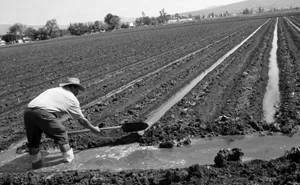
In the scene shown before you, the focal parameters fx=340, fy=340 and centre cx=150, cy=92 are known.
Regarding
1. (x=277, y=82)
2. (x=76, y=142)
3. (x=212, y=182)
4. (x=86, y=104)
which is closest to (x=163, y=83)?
(x=86, y=104)

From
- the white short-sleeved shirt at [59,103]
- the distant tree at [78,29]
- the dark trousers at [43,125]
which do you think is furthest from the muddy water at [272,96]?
the distant tree at [78,29]

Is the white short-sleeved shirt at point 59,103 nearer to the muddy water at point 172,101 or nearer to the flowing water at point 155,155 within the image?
the flowing water at point 155,155

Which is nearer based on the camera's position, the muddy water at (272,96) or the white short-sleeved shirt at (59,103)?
the white short-sleeved shirt at (59,103)

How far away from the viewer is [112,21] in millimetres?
119938

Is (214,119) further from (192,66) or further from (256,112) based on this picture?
(192,66)

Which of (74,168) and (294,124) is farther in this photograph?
(294,124)

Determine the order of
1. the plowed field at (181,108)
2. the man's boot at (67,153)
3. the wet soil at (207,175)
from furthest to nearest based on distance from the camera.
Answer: the man's boot at (67,153)
the plowed field at (181,108)
the wet soil at (207,175)

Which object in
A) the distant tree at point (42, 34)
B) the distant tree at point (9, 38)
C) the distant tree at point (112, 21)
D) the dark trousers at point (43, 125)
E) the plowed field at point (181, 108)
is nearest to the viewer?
the plowed field at point (181, 108)

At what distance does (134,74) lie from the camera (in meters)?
14.4

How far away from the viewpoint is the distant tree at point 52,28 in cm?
10142

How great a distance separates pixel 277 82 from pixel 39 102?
7428 mm

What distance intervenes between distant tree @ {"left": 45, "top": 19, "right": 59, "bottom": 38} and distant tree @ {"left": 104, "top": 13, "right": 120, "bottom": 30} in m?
18.3

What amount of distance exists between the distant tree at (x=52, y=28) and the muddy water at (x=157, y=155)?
3930 inches

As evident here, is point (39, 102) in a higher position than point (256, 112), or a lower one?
higher
